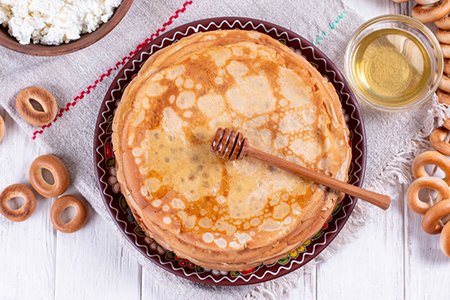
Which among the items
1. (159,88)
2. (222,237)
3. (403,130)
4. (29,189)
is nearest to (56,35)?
(159,88)

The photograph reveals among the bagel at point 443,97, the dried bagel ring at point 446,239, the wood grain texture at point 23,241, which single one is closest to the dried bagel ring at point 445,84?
the bagel at point 443,97

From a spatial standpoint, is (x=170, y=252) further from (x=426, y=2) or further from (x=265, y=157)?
(x=426, y=2)

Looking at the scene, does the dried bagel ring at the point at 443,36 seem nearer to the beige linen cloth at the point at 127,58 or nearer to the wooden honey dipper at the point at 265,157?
the beige linen cloth at the point at 127,58

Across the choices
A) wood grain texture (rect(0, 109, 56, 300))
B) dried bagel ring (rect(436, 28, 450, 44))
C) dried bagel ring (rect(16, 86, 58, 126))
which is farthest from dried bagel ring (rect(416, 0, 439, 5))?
wood grain texture (rect(0, 109, 56, 300))

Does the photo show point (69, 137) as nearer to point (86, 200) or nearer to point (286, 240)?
point (86, 200)

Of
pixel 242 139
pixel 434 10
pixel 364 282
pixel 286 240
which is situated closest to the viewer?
pixel 242 139
